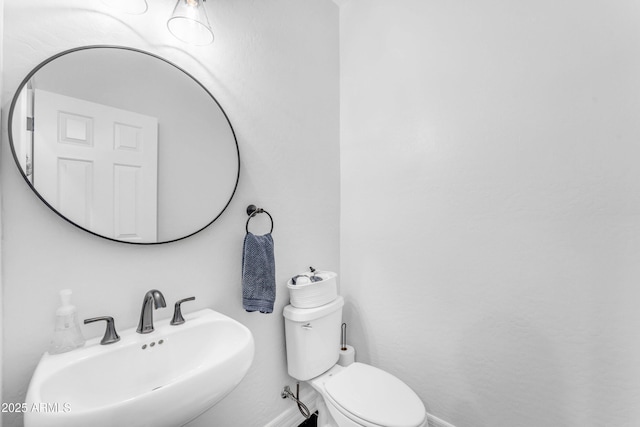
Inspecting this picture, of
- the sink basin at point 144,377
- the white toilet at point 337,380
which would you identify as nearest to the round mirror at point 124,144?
the sink basin at point 144,377

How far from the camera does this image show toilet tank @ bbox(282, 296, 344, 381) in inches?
52.8

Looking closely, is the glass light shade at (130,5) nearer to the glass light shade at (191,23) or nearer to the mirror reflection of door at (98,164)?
the glass light shade at (191,23)

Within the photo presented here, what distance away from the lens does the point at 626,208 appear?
37.3 inches

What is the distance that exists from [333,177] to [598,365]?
4.90 feet

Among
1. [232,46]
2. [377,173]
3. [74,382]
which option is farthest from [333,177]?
[74,382]

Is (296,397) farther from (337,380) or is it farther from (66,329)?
(66,329)

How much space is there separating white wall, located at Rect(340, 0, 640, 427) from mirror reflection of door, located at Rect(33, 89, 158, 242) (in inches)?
46.1

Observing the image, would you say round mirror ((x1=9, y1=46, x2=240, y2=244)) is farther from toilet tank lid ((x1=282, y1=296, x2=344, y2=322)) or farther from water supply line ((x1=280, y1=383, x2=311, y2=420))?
water supply line ((x1=280, y1=383, x2=311, y2=420))

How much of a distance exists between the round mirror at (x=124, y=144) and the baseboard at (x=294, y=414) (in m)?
1.13

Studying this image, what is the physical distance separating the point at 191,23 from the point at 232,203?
73 centimetres

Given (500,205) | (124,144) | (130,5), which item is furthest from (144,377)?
(500,205)

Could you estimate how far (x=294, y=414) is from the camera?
4.83 ft

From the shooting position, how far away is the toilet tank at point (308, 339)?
1341 millimetres

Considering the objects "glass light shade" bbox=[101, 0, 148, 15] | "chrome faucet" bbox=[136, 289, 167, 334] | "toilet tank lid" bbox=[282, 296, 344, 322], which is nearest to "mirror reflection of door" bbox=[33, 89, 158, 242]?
"chrome faucet" bbox=[136, 289, 167, 334]
